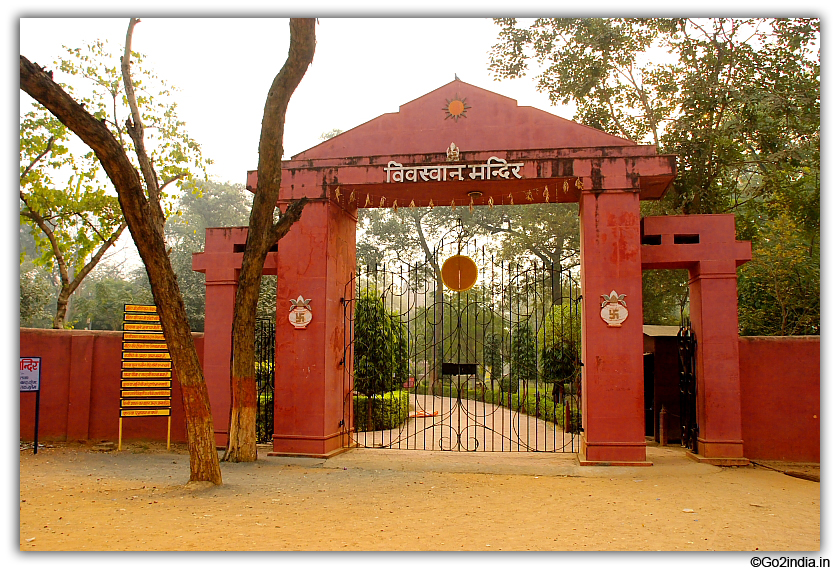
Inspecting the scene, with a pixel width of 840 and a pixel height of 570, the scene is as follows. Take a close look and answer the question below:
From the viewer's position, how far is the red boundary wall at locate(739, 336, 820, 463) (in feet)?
31.7

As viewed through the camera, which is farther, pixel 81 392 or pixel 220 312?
pixel 81 392

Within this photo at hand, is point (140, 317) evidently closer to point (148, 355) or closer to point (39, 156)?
point (148, 355)

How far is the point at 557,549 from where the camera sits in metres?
5.25

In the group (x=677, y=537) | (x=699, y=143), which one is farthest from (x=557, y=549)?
(x=699, y=143)

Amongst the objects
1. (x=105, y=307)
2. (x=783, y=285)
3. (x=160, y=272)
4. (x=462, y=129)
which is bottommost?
(x=160, y=272)

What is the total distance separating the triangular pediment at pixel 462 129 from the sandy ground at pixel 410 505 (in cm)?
465

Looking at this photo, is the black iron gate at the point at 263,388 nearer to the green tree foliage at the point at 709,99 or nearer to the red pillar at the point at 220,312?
the red pillar at the point at 220,312

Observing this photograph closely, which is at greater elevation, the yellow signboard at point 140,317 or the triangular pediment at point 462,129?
the triangular pediment at point 462,129

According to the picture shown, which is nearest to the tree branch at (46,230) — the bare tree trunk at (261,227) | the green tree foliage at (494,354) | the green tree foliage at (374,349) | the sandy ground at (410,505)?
the sandy ground at (410,505)

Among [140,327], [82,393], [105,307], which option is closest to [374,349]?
[140,327]

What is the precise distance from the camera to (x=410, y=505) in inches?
271

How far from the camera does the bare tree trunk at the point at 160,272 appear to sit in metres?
6.78

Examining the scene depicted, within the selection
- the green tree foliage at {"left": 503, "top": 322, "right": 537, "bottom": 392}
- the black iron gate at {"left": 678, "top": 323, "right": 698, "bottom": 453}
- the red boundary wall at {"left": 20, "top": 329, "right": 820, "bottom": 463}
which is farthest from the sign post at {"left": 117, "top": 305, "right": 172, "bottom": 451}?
the black iron gate at {"left": 678, "top": 323, "right": 698, "bottom": 453}

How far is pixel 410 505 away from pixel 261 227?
3.88 m
